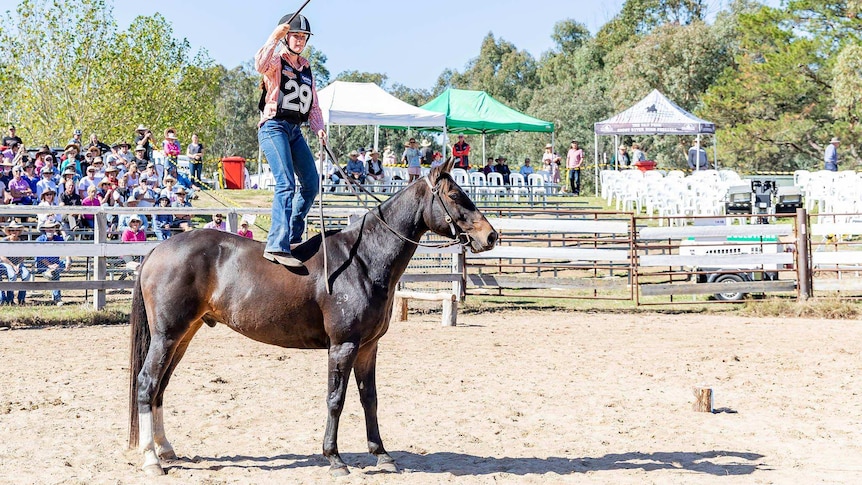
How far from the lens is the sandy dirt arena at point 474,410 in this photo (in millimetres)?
6363

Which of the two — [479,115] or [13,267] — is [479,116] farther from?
[13,267]

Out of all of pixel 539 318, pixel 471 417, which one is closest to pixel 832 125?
pixel 539 318

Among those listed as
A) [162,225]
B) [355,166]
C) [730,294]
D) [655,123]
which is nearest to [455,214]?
[162,225]

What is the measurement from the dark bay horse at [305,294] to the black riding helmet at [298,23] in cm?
139

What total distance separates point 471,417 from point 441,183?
240 cm

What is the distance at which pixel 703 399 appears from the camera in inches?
315

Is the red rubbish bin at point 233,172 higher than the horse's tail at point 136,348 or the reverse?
higher

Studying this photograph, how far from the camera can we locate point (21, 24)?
1271 inches

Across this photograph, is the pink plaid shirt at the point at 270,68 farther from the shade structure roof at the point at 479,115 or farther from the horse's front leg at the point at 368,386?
the shade structure roof at the point at 479,115

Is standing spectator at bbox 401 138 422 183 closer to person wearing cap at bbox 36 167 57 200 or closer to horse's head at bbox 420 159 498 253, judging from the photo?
person wearing cap at bbox 36 167 57 200

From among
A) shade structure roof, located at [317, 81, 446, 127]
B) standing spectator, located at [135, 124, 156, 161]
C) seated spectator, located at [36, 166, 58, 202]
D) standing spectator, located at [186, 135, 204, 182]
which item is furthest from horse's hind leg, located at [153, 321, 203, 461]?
shade structure roof, located at [317, 81, 446, 127]

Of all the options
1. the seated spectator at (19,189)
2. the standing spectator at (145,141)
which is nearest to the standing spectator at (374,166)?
the standing spectator at (145,141)

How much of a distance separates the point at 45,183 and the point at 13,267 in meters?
3.71

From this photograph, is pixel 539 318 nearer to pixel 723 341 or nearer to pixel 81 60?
pixel 723 341
